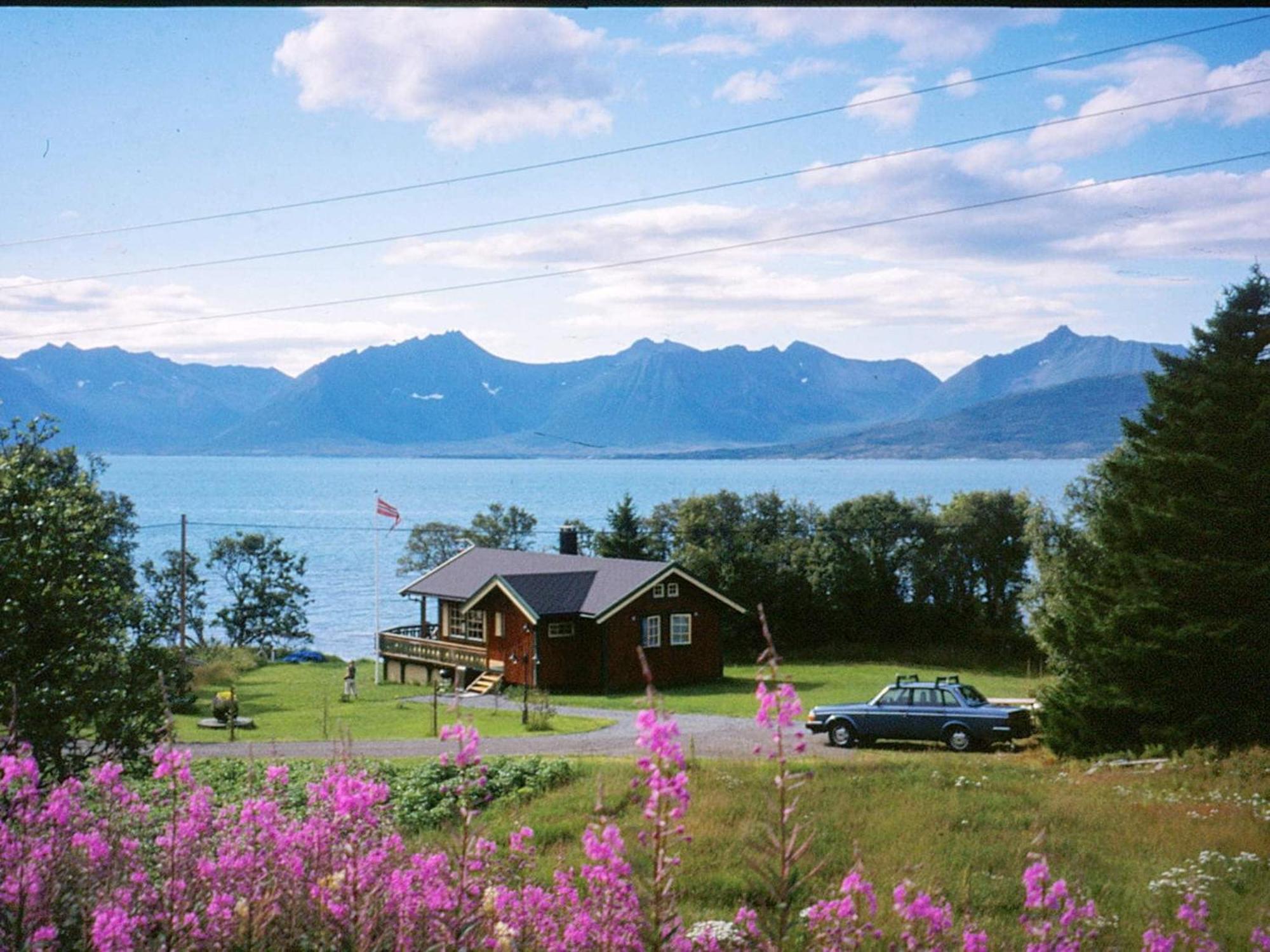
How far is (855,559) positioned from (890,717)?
2477cm

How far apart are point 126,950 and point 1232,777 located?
45.2ft

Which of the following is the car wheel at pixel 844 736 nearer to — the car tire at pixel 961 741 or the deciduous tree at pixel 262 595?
the car tire at pixel 961 741

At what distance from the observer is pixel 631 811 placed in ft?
36.0

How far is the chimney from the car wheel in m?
23.5

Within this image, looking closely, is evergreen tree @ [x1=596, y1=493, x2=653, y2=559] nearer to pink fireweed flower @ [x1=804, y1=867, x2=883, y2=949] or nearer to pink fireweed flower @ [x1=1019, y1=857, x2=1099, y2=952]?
pink fireweed flower @ [x1=1019, y1=857, x2=1099, y2=952]

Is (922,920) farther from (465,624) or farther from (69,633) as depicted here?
(465,624)

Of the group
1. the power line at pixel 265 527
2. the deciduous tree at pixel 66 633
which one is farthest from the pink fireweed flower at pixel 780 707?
Result: the power line at pixel 265 527

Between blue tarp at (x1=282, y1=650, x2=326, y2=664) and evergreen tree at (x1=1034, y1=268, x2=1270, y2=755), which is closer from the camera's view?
evergreen tree at (x1=1034, y1=268, x2=1270, y2=755)

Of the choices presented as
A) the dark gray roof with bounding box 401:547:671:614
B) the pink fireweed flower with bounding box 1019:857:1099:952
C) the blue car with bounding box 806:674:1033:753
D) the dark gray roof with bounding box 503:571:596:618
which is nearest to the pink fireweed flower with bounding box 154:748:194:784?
the pink fireweed flower with bounding box 1019:857:1099:952

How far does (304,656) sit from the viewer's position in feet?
178

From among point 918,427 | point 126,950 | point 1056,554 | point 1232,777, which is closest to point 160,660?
point 126,950

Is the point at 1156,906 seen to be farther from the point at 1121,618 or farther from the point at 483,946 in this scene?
the point at 1121,618

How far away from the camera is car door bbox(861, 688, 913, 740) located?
83.0 feet

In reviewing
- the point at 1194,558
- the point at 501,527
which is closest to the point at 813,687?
the point at 1194,558
